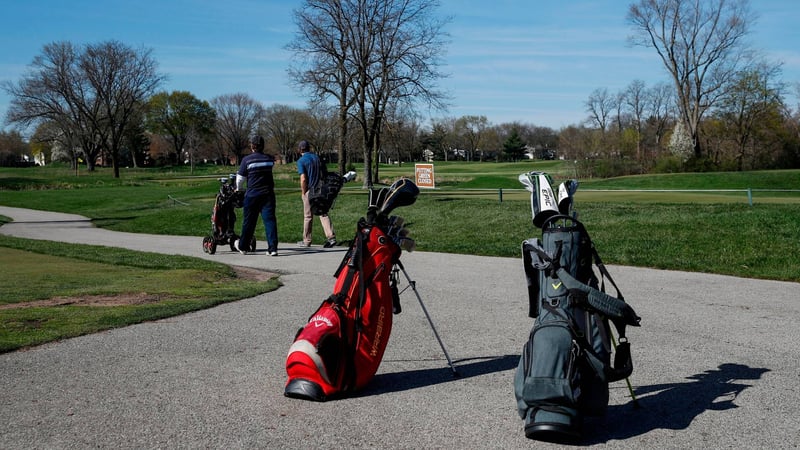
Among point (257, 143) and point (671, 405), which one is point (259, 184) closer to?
point (257, 143)

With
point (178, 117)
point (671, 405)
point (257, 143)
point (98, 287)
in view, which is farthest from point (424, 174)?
point (178, 117)

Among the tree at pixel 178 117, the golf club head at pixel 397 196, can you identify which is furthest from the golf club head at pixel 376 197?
the tree at pixel 178 117

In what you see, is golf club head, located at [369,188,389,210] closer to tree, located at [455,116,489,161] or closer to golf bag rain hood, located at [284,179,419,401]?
golf bag rain hood, located at [284,179,419,401]

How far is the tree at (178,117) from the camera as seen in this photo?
401 feet

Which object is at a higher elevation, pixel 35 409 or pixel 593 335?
pixel 593 335

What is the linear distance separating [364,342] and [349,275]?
495mm

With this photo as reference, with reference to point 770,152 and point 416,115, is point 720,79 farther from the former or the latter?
point 416,115

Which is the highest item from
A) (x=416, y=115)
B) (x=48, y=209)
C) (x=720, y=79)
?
(x=720, y=79)

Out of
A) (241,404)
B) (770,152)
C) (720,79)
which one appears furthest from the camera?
(720,79)

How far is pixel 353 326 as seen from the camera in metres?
5.32

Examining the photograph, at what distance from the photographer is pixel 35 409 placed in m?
4.79

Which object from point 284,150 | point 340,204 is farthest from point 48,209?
point 284,150

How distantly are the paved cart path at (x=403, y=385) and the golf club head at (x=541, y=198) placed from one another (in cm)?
130

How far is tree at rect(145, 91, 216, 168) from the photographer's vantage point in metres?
122
